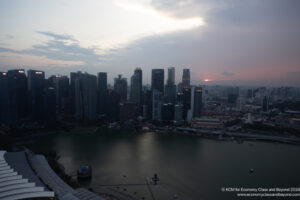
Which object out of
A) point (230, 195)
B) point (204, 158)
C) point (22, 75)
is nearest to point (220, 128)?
point (204, 158)

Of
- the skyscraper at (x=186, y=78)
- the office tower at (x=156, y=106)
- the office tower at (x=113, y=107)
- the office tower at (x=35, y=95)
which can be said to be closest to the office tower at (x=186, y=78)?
the skyscraper at (x=186, y=78)

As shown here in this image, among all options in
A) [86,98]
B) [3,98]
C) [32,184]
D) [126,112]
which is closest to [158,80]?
[126,112]

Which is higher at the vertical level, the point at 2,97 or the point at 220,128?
the point at 2,97

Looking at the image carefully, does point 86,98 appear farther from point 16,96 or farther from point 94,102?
point 16,96

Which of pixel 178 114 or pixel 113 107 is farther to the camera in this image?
pixel 113 107

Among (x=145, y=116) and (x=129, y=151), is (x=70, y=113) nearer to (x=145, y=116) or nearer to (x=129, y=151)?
(x=145, y=116)

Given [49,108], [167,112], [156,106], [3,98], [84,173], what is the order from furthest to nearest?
1. [156,106]
2. [167,112]
3. [49,108]
4. [3,98]
5. [84,173]

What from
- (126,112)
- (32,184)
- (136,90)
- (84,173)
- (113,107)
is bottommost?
(84,173)
